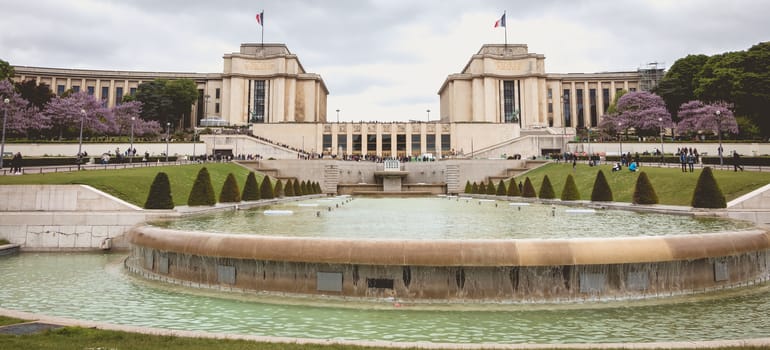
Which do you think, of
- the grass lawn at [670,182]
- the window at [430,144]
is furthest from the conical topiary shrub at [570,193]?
the window at [430,144]

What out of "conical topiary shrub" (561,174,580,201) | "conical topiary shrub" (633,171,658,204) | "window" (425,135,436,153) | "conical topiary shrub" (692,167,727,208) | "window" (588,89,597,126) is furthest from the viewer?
"window" (588,89,597,126)

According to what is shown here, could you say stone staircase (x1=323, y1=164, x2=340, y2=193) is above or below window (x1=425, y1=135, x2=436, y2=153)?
below

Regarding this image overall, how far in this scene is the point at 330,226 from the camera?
610 inches

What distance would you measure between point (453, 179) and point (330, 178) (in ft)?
49.0

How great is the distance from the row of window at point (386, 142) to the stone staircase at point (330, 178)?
30.8 m

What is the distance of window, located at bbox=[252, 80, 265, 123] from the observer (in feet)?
357

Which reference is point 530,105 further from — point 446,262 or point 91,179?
point 446,262

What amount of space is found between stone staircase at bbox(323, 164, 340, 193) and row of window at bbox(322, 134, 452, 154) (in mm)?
30838

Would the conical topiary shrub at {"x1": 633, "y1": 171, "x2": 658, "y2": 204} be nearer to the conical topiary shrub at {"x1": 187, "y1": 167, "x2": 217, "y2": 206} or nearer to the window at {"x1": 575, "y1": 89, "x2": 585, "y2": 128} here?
the conical topiary shrub at {"x1": 187, "y1": 167, "x2": 217, "y2": 206}

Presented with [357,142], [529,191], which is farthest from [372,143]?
[529,191]

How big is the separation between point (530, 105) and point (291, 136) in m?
54.2

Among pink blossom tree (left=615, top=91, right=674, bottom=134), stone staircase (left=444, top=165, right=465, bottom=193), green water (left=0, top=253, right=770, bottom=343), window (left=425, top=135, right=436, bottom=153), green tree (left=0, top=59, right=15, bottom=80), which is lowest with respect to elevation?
green water (left=0, top=253, right=770, bottom=343)

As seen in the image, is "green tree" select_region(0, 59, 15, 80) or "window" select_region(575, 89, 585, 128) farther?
"window" select_region(575, 89, 585, 128)

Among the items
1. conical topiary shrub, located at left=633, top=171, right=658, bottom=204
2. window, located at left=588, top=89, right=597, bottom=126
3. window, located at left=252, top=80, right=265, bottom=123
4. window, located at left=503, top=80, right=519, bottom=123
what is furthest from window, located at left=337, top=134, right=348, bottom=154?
conical topiary shrub, located at left=633, top=171, right=658, bottom=204
